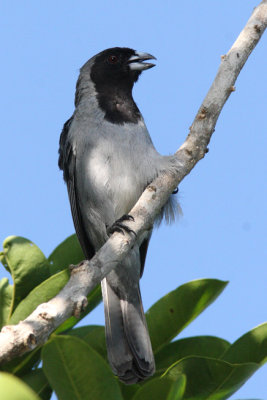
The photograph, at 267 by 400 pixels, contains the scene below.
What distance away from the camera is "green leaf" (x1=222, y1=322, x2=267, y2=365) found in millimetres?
2922

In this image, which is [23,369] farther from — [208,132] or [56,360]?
[208,132]

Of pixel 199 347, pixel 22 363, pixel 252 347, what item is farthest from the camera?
pixel 199 347

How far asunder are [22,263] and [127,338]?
138 cm

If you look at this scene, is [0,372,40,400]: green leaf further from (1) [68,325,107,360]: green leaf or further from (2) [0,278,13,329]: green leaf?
(1) [68,325,107,360]: green leaf

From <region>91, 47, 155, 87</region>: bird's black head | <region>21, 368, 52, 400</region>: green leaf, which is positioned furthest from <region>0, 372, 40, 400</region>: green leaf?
<region>91, 47, 155, 87</region>: bird's black head

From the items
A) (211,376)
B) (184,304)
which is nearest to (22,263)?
(184,304)

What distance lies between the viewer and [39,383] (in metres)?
2.99

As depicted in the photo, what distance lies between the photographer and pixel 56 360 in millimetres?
2361

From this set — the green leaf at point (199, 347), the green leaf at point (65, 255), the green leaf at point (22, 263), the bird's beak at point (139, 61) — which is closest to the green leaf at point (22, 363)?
the green leaf at point (22, 263)

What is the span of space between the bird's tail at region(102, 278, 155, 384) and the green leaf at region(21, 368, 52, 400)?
23.1 inches

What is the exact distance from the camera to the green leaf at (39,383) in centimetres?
299

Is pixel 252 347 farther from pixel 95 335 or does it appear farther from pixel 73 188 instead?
pixel 73 188

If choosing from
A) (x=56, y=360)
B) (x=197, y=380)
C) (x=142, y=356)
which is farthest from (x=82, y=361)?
(x=142, y=356)

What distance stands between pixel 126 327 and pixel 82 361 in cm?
215
